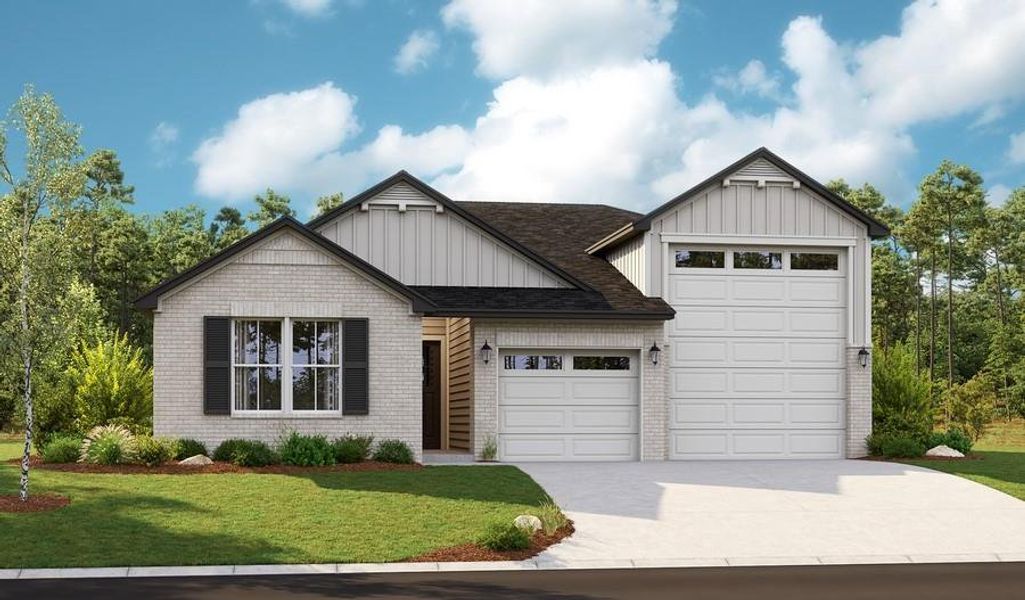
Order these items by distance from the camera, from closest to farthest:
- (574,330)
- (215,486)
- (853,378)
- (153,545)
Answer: (153,545) < (215,486) < (574,330) < (853,378)

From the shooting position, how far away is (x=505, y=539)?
1367cm

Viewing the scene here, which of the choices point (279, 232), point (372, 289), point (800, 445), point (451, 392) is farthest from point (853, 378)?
point (279, 232)

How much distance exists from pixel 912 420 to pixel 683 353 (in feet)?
18.6

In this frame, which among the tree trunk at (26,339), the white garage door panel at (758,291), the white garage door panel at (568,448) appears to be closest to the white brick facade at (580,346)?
the white garage door panel at (568,448)

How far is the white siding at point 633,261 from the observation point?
2455 cm

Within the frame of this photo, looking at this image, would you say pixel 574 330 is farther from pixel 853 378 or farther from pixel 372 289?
pixel 853 378

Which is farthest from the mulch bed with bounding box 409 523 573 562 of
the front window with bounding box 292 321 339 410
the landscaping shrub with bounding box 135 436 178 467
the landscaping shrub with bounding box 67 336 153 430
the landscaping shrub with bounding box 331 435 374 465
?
the landscaping shrub with bounding box 67 336 153 430

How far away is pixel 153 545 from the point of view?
538 inches

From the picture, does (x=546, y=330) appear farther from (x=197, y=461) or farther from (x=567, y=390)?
(x=197, y=461)

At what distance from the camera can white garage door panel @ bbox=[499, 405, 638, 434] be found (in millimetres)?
23016

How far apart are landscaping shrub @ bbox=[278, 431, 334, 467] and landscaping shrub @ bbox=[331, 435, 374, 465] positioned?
0.16m

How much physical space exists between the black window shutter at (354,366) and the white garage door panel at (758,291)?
6820 mm

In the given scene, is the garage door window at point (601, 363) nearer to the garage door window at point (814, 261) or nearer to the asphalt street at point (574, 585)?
the garage door window at point (814, 261)

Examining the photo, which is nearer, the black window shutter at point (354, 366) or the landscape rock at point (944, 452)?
the black window shutter at point (354, 366)
